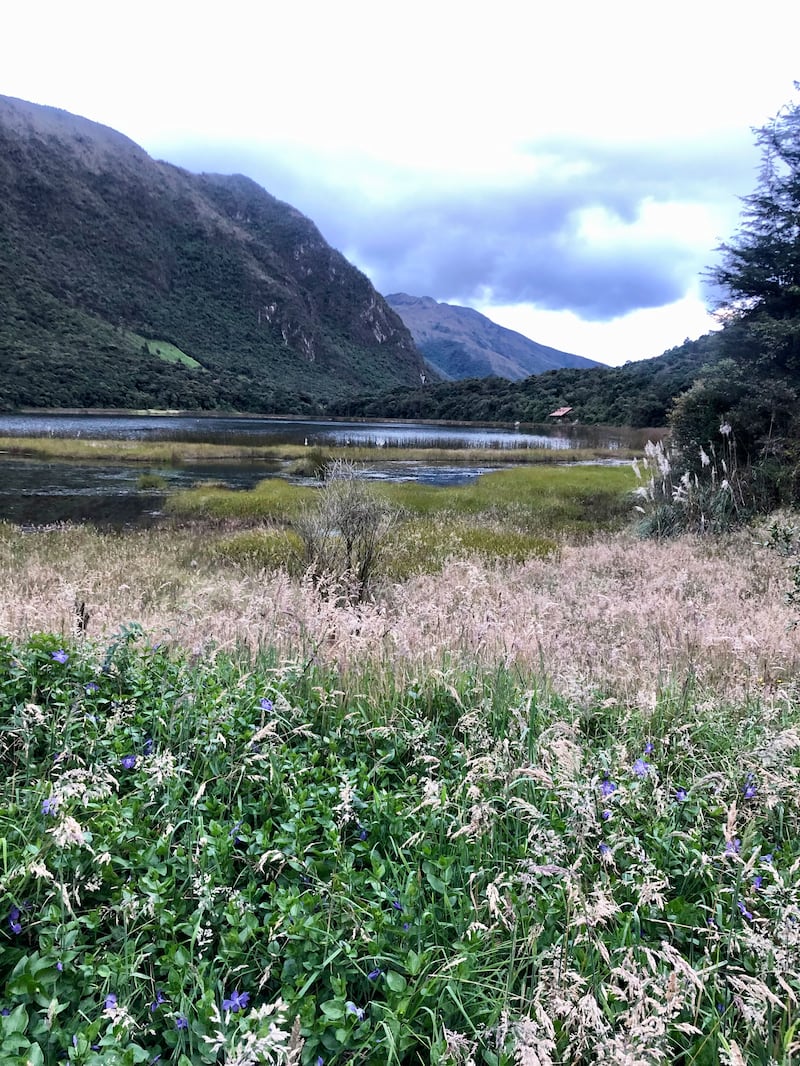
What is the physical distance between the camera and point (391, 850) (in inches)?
106

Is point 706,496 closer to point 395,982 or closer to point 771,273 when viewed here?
point 771,273

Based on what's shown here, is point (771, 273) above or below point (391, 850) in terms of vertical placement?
above

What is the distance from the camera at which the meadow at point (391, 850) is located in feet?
5.95

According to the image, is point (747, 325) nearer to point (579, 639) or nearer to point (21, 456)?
point (579, 639)

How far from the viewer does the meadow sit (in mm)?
1812

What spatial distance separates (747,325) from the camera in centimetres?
1759

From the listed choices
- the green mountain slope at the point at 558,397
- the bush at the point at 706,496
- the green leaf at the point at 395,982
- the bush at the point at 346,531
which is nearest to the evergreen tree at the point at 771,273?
the bush at the point at 706,496

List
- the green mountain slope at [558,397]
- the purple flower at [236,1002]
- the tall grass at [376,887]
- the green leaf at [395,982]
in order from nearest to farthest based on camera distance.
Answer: the purple flower at [236,1002]
the tall grass at [376,887]
the green leaf at [395,982]
the green mountain slope at [558,397]

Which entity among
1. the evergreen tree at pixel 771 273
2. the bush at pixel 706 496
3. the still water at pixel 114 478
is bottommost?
the still water at pixel 114 478

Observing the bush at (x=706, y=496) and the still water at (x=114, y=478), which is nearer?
the bush at (x=706, y=496)

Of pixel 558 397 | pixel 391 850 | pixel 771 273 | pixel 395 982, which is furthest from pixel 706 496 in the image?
pixel 558 397

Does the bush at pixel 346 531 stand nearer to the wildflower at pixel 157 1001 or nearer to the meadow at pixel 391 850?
the meadow at pixel 391 850

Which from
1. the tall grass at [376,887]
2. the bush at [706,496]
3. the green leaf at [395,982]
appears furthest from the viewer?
the bush at [706,496]

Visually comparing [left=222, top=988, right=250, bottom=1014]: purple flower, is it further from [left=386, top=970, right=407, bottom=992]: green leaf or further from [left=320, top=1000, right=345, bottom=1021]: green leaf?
[left=386, top=970, right=407, bottom=992]: green leaf
